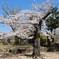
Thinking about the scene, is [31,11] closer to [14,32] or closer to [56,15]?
[14,32]

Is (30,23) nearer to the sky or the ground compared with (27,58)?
nearer to the sky

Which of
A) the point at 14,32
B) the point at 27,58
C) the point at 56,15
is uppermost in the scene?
the point at 56,15

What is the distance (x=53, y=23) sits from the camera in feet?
87.2

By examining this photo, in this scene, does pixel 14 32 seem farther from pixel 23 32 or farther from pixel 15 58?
pixel 15 58

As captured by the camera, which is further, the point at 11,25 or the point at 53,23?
the point at 53,23

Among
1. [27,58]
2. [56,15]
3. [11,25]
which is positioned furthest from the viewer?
[56,15]

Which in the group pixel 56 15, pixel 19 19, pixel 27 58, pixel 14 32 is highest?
pixel 56 15

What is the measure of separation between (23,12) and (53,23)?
1163 cm

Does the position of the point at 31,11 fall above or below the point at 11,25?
above

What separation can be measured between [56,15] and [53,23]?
119 cm

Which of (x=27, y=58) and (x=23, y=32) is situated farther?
(x=23, y=32)

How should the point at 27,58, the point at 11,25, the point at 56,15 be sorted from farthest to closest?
the point at 56,15, the point at 11,25, the point at 27,58

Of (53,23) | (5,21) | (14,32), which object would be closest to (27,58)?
(14,32)

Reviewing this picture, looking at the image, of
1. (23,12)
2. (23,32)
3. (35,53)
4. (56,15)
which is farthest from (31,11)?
(56,15)
